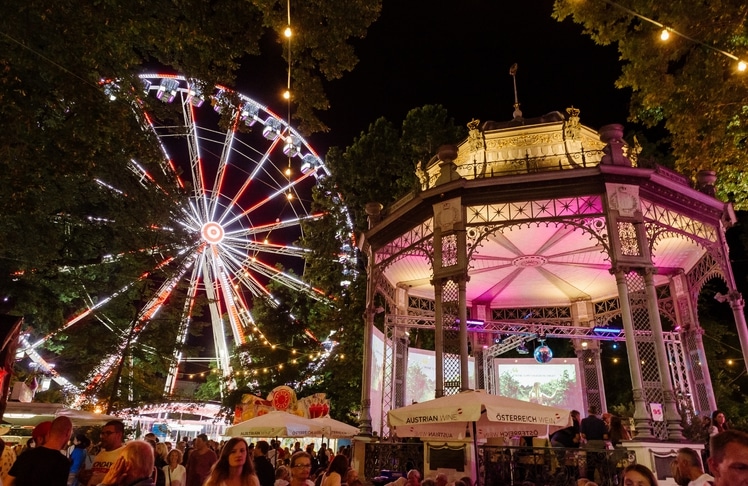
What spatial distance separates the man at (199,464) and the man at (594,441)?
5.85 m

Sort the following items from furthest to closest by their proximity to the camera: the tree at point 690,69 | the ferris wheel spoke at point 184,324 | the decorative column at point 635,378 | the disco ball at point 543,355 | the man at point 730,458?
the ferris wheel spoke at point 184,324, the disco ball at point 543,355, the decorative column at point 635,378, the tree at point 690,69, the man at point 730,458

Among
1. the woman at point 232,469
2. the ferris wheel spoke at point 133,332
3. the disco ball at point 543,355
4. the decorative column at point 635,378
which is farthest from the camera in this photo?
the ferris wheel spoke at point 133,332

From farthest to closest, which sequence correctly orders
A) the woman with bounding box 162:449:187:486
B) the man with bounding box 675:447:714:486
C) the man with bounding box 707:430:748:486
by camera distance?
1. the woman with bounding box 162:449:187:486
2. the man with bounding box 675:447:714:486
3. the man with bounding box 707:430:748:486

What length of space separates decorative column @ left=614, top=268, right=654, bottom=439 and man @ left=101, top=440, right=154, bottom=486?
320 inches

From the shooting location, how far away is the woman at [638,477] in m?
3.03

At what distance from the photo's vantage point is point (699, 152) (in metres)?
9.64

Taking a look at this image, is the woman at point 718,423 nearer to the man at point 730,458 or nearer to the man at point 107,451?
the man at point 730,458

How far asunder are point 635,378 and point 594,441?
134 centimetres

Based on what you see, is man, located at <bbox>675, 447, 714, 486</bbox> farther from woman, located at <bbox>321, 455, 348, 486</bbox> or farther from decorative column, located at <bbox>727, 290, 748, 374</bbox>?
decorative column, located at <bbox>727, 290, 748, 374</bbox>

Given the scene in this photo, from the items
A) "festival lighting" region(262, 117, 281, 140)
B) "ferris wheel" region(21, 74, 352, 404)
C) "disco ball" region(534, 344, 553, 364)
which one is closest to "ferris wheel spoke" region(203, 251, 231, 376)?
"ferris wheel" region(21, 74, 352, 404)

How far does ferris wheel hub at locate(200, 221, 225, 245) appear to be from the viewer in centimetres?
2442

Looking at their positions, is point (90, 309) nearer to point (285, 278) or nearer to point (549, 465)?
point (285, 278)

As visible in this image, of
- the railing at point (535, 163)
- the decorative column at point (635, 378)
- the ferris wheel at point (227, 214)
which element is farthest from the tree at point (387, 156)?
the decorative column at point (635, 378)

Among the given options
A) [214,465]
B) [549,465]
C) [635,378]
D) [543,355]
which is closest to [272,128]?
[543,355]
